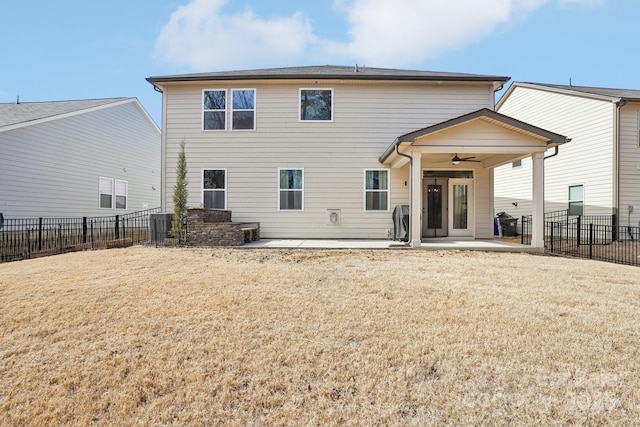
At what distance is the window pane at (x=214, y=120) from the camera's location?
1188 cm

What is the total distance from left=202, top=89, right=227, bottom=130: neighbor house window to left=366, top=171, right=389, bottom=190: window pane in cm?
544

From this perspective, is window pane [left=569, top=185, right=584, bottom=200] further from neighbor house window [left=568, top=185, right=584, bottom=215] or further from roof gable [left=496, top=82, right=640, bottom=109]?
roof gable [left=496, top=82, right=640, bottom=109]

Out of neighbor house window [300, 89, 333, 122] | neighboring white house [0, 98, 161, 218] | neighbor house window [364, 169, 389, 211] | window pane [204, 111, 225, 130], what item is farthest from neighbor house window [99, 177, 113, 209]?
neighbor house window [364, 169, 389, 211]

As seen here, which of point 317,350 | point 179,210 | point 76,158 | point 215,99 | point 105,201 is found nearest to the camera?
point 317,350

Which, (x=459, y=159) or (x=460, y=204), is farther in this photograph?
(x=460, y=204)

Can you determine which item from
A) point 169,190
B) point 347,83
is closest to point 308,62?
point 347,83

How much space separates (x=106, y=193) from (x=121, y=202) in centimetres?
98

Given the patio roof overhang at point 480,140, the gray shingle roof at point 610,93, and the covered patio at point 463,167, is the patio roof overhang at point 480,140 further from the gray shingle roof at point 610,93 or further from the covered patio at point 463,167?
the gray shingle roof at point 610,93

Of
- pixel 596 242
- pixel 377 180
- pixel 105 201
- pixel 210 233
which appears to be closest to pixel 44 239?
pixel 105 201

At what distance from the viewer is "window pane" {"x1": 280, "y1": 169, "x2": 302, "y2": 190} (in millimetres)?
11656

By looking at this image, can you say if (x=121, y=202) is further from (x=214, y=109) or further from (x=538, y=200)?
(x=538, y=200)

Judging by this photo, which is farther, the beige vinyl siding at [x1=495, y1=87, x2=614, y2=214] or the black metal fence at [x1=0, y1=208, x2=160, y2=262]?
the beige vinyl siding at [x1=495, y1=87, x2=614, y2=214]

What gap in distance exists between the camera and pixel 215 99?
39.0 feet

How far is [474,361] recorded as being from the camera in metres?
2.95
